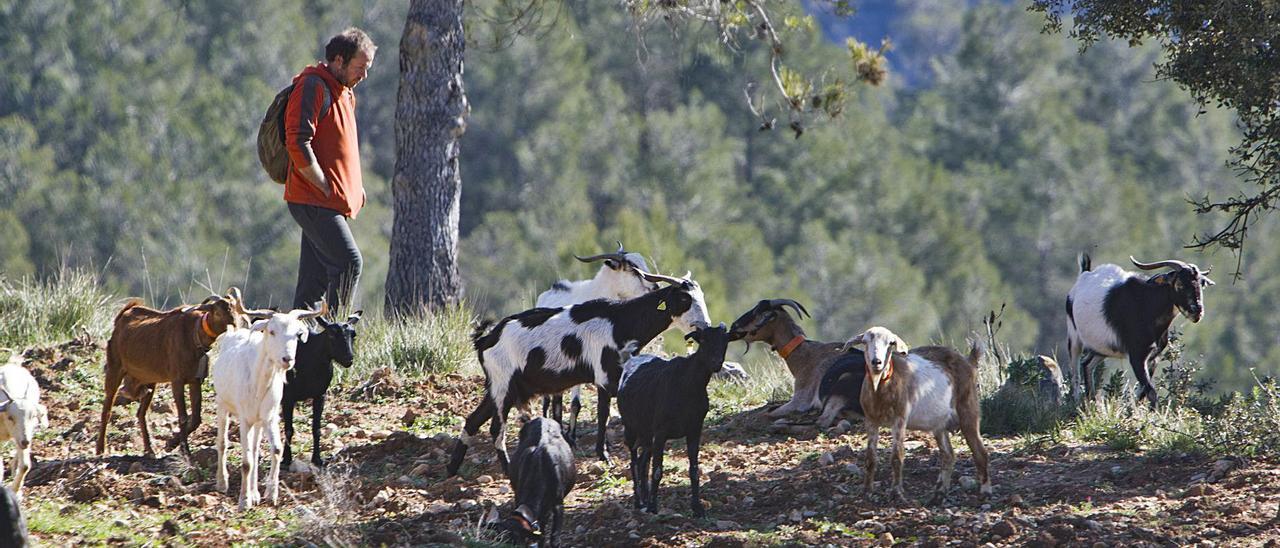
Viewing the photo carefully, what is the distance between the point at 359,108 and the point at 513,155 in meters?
4.82

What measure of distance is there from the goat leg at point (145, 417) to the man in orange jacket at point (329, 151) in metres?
1.11

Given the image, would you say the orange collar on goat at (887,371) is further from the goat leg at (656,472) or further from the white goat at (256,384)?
the white goat at (256,384)

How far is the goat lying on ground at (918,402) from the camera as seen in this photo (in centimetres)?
768

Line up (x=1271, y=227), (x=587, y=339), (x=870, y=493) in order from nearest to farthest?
(x=870, y=493)
(x=587, y=339)
(x=1271, y=227)

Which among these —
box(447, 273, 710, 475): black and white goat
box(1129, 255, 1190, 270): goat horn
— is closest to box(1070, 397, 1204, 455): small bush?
box(1129, 255, 1190, 270): goat horn

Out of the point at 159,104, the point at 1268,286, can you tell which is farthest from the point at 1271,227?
the point at 159,104

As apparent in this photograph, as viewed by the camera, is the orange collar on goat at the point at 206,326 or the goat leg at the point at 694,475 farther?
the orange collar on goat at the point at 206,326

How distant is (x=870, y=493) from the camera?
7793 millimetres

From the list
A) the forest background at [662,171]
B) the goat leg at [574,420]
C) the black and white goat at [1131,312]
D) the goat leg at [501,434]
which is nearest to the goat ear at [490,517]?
the goat leg at [501,434]

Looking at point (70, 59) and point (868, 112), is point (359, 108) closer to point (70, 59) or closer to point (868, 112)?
point (70, 59)

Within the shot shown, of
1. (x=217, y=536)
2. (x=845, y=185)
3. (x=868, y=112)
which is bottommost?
(x=217, y=536)

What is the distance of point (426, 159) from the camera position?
1300 cm

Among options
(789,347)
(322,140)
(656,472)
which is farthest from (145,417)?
(789,347)

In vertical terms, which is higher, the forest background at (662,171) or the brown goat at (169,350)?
the forest background at (662,171)
